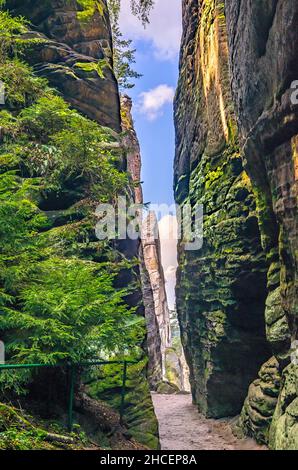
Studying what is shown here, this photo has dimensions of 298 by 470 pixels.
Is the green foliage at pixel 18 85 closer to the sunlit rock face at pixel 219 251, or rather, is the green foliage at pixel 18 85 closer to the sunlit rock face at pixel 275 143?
the sunlit rock face at pixel 275 143

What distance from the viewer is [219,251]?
50.0ft

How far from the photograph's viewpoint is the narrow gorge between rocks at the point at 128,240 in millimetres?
5727

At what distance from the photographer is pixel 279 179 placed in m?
9.90

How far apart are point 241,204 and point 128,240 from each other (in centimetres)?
467

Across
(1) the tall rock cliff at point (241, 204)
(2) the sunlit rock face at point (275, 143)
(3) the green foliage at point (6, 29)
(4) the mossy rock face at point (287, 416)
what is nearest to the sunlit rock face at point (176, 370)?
(1) the tall rock cliff at point (241, 204)

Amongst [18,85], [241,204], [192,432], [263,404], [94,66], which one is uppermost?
[94,66]

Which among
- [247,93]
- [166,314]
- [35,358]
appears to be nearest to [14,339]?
[35,358]

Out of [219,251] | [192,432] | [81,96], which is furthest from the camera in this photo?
[219,251]

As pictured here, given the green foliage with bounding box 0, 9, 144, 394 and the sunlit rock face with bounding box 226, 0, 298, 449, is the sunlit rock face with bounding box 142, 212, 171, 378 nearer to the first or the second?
the sunlit rock face with bounding box 226, 0, 298, 449

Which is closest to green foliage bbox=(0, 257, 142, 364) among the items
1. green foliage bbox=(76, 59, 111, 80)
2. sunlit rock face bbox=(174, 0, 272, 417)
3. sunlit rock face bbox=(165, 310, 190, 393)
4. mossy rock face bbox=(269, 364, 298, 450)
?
mossy rock face bbox=(269, 364, 298, 450)

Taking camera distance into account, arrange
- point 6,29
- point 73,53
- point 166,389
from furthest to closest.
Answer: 1. point 166,389
2. point 73,53
3. point 6,29

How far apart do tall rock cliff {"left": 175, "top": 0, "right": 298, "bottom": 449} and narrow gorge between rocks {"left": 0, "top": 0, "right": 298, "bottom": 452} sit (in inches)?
2.5

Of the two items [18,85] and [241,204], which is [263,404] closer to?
[241,204]

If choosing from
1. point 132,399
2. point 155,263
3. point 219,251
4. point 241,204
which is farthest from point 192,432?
point 155,263
